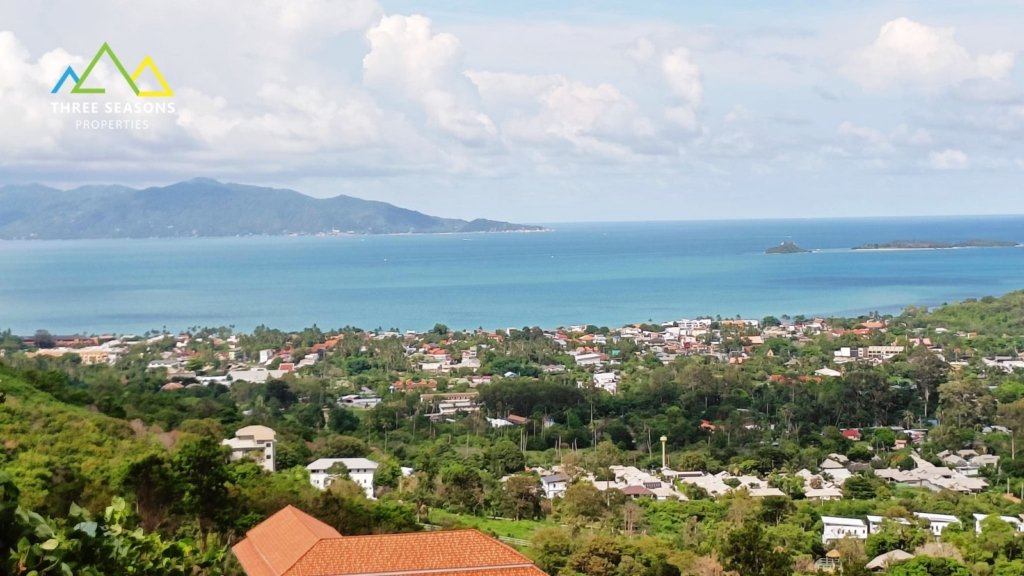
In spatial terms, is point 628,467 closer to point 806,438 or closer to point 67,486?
point 806,438

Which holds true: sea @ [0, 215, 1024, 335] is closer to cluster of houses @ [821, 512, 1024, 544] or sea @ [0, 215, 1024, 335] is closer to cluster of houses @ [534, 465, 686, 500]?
cluster of houses @ [534, 465, 686, 500]

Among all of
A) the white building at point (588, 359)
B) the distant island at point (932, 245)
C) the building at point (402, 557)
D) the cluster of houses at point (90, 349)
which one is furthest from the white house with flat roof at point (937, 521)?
the distant island at point (932, 245)

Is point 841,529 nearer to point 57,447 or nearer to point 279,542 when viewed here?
point 279,542

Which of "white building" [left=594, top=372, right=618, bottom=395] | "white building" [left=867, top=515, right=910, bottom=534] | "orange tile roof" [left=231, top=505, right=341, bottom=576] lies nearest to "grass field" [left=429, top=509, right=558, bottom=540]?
"white building" [left=867, top=515, right=910, bottom=534]

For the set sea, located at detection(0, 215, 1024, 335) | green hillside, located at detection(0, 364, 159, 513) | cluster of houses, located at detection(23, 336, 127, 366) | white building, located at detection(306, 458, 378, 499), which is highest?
green hillside, located at detection(0, 364, 159, 513)

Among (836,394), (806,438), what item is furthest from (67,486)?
(836,394)

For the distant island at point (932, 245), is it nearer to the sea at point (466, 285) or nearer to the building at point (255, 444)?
the sea at point (466, 285)
